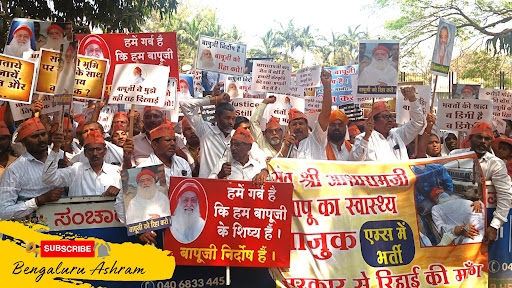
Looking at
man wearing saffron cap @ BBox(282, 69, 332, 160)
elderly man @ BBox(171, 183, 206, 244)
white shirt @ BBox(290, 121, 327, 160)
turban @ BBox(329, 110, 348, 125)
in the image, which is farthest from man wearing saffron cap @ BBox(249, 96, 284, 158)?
elderly man @ BBox(171, 183, 206, 244)

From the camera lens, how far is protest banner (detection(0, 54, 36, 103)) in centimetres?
668

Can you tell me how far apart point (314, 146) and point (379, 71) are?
7.34 feet

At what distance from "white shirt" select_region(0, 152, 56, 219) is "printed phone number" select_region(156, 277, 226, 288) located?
3.97ft

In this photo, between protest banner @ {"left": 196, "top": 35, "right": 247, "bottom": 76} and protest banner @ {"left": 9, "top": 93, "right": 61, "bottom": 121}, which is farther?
protest banner @ {"left": 196, "top": 35, "right": 247, "bottom": 76}

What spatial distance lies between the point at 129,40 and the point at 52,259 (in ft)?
10.6

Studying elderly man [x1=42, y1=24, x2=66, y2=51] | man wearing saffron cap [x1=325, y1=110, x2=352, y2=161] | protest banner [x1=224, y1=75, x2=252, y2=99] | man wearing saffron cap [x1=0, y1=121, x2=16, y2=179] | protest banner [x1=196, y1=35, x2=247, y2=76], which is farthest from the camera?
protest banner [x1=224, y1=75, x2=252, y2=99]

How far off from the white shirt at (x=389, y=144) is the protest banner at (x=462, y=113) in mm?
1147

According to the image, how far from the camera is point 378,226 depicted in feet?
19.8

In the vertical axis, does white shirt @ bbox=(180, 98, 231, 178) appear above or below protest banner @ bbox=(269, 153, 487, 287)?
above

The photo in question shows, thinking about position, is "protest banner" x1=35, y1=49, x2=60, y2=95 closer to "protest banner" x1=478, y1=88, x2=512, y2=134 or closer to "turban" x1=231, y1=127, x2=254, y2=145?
"turban" x1=231, y1=127, x2=254, y2=145

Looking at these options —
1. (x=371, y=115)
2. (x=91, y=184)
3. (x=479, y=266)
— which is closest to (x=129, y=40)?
(x=91, y=184)

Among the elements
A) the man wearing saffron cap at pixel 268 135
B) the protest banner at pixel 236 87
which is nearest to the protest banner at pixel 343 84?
the protest banner at pixel 236 87

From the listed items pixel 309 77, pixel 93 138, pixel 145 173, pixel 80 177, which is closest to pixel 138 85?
pixel 93 138

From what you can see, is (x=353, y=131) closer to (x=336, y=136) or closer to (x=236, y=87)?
(x=336, y=136)
